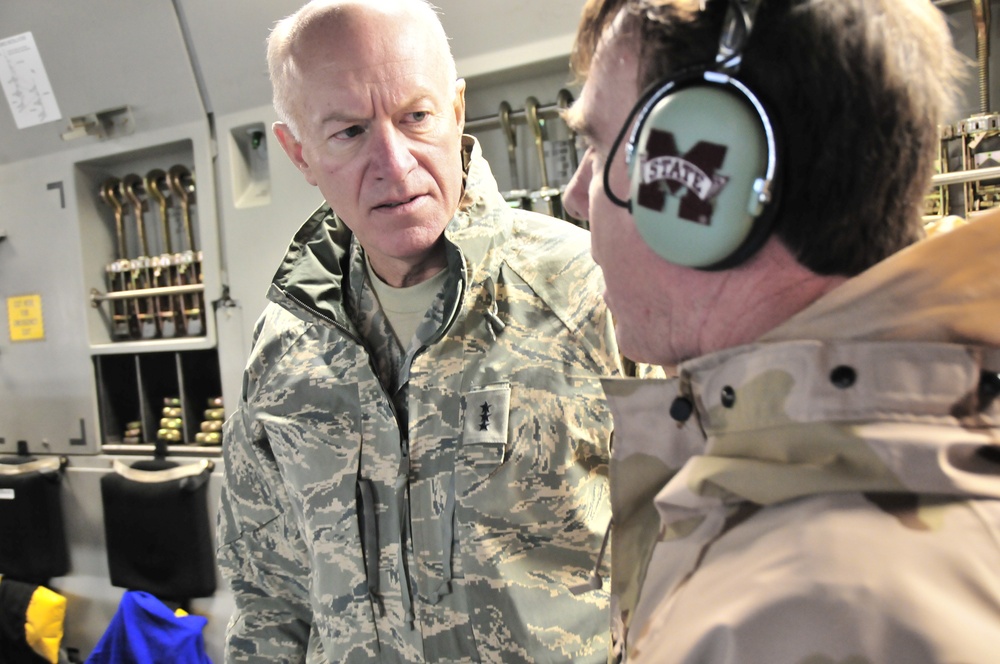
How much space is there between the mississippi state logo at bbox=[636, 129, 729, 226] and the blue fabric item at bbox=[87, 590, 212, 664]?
2459 mm

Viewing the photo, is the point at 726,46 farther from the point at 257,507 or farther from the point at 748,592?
the point at 257,507

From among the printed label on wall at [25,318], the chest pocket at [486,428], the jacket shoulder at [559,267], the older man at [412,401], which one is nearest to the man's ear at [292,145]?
the older man at [412,401]

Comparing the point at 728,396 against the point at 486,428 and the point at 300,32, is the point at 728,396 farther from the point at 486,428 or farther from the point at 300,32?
the point at 300,32

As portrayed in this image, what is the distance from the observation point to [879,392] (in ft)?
1.50

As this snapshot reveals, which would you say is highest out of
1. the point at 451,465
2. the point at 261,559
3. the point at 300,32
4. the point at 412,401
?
the point at 300,32

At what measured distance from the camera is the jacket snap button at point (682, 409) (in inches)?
22.6

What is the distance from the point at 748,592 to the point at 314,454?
2.98 feet

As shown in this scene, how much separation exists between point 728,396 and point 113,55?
8.61ft

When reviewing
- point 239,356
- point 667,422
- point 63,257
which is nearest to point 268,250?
point 239,356

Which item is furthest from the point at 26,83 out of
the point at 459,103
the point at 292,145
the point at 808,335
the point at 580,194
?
the point at 808,335

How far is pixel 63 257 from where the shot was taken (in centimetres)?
273

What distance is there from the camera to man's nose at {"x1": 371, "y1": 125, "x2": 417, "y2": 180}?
45.6 inches

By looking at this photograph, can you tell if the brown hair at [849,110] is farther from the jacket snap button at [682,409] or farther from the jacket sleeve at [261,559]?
the jacket sleeve at [261,559]

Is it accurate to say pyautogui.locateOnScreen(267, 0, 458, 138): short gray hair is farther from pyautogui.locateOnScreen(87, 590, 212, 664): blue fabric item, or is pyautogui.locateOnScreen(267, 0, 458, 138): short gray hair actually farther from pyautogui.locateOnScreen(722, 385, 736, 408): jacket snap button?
pyautogui.locateOnScreen(87, 590, 212, 664): blue fabric item
